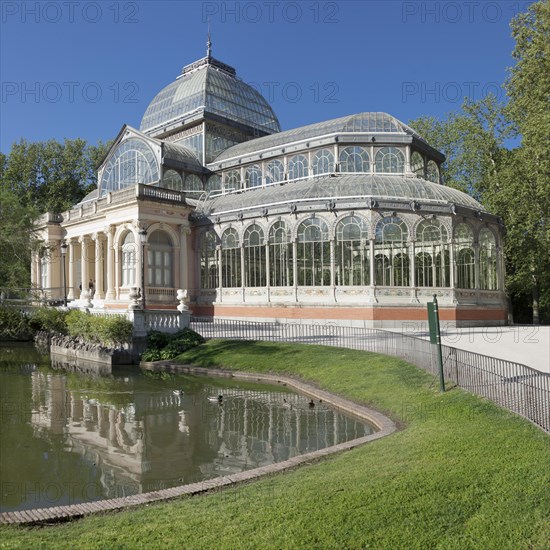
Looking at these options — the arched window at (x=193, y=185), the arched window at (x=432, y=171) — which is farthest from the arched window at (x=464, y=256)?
the arched window at (x=193, y=185)

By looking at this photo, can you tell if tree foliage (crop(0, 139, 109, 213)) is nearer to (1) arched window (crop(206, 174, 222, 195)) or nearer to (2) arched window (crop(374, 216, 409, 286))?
(1) arched window (crop(206, 174, 222, 195))

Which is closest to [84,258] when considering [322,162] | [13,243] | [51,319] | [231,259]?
[231,259]

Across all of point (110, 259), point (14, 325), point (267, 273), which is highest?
point (110, 259)

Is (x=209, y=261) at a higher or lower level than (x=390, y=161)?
lower

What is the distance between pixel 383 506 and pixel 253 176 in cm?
3418

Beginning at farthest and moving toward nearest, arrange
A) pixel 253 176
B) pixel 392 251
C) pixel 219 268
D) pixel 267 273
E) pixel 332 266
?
pixel 253 176 < pixel 219 268 < pixel 267 273 < pixel 332 266 < pixel 392 251

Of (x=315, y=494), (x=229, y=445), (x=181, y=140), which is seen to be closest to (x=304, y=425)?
(x=229, y=445)

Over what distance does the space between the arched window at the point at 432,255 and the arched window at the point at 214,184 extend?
17.3 m

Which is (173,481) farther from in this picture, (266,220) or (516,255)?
(516,255)

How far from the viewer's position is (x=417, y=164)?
115ft

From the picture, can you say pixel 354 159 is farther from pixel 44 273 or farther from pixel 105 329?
pixel 44 273

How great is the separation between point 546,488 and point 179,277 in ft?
103

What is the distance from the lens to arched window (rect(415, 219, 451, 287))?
95.7 feet

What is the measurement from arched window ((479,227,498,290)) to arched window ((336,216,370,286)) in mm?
7580
